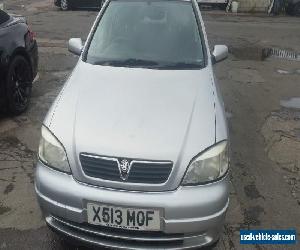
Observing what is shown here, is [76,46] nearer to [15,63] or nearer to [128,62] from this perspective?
[128,62]

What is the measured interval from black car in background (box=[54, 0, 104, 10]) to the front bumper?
14.6m

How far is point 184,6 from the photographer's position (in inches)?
180

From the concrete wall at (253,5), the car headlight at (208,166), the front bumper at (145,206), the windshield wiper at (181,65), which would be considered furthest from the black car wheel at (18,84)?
the concrete wall at (253,5)

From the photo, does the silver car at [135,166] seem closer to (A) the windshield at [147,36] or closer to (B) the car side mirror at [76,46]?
(A) the windshield at [147,36]

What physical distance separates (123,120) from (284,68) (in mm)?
6429

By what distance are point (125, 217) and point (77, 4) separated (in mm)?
15198

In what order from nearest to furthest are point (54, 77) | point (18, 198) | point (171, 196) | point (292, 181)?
point (171, 196) < point (18, 198) < point (292, 181) < point (54, 77)

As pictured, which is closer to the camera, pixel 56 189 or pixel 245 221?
pixel 56 189

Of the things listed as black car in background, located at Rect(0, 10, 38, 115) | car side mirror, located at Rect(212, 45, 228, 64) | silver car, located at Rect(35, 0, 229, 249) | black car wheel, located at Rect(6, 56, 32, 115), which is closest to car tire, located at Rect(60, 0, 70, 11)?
black car in background, located at Rect(0, 10, 38, 115)

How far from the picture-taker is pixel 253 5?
16.9 metres

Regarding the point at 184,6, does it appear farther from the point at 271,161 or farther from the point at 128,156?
the point at 128,156

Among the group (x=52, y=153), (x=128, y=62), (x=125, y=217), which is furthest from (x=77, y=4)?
(x=125, y=217)

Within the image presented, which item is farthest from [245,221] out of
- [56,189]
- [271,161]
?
[56,189]

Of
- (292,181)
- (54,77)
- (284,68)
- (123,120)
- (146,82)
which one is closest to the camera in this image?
(123,120)
